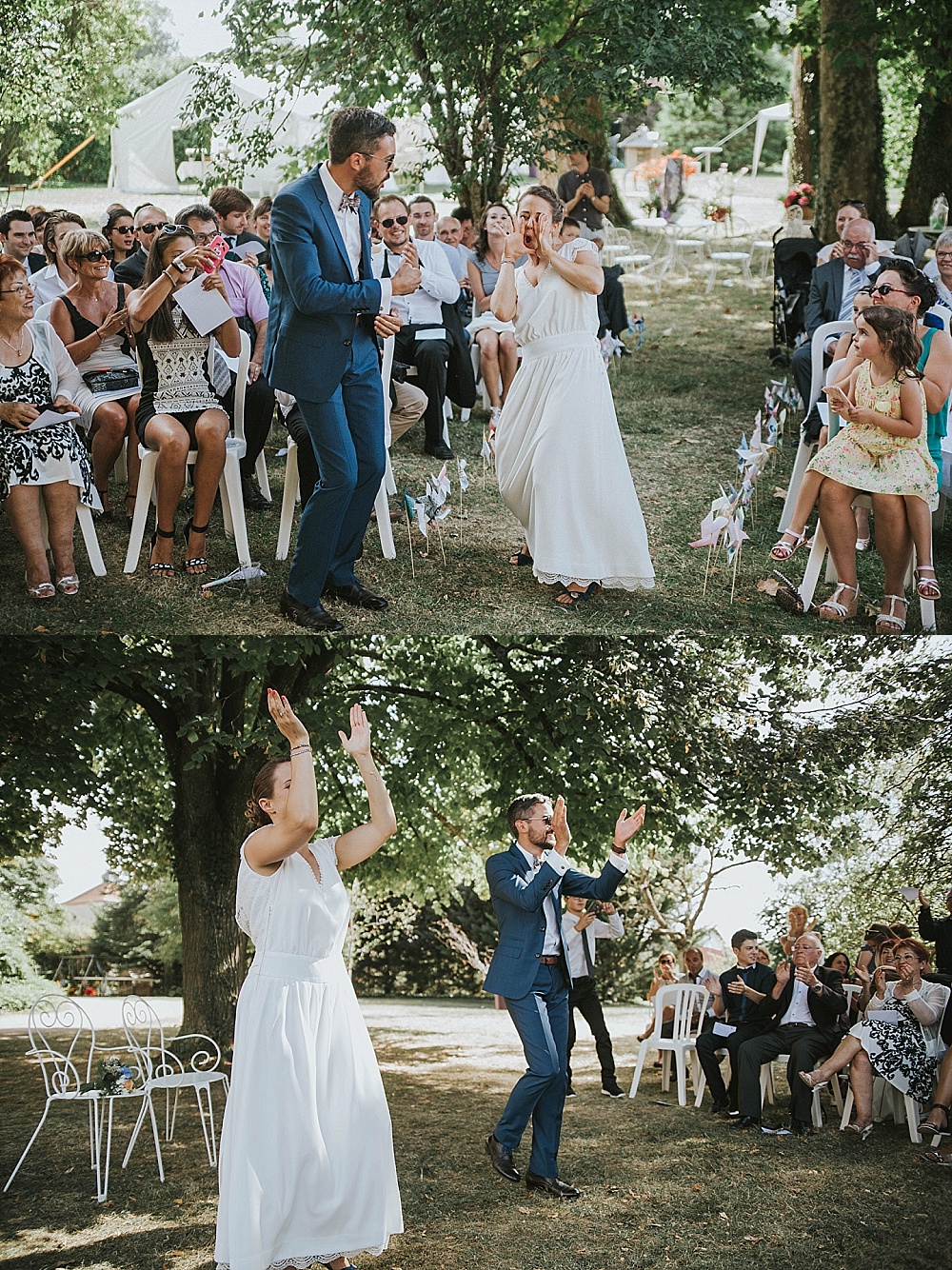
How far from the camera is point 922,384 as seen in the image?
4586 mm

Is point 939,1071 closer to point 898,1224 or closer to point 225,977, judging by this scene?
point 898,1224

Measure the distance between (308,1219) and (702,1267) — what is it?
1.39 metres

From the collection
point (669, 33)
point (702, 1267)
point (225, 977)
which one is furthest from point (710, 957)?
point (669, 33)

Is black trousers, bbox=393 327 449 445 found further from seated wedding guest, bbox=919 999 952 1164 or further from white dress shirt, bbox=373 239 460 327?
seated wedding guest, bbox=919 999 952 1164

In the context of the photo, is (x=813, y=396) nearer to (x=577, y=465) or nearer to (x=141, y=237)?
(x=577, y=465)

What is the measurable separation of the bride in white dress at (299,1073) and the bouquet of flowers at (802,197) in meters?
4.38

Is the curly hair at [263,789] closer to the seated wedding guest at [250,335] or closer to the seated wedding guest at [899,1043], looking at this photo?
the seated wedding guest at [250,335]

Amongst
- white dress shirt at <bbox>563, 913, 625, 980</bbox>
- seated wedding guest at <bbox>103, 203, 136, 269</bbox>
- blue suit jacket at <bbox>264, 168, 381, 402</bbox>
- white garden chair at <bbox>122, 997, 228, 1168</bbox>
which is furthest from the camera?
white dress shirt at <bbox>563, 913, 625, 980</bbox>

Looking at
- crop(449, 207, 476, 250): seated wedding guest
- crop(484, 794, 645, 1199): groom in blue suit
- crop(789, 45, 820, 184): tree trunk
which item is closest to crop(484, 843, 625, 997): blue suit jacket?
crop(484, 794, 645, 1199): groom in blue suit

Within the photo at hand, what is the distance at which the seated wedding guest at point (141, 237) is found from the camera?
5.37 metres

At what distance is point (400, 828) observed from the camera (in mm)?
7684

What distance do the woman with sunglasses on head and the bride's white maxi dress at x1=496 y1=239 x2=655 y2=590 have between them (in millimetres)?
765

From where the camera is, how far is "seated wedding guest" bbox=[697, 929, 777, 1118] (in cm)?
573

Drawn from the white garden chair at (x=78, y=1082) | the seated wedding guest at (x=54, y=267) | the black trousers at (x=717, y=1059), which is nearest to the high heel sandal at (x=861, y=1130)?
the black trousers at (x=717, y=1059)
